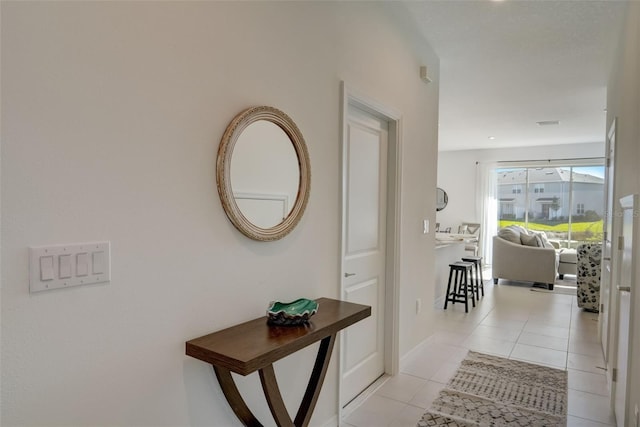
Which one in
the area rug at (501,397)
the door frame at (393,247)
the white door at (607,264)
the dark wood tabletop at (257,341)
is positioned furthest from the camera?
the white door at (607,264)

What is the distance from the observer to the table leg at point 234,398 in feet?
4.77

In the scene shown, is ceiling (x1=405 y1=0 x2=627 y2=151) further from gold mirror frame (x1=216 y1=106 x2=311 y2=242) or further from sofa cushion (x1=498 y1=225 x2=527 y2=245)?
sofa cushion (x1=498 y1=225 x2=527 y2=245)

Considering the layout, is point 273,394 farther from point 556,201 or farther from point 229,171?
point 556,201

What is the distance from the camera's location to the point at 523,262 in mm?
6637

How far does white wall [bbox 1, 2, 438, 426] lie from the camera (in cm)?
98

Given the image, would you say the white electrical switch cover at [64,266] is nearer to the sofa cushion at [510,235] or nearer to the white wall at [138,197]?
the white wall at [138,197]

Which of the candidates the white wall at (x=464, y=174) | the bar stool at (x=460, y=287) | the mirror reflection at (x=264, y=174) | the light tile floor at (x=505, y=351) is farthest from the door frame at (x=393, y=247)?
the white wall at (x=464, y=174)

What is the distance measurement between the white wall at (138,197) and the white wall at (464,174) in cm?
803

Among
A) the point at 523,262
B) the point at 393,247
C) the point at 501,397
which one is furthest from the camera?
the point at 523,262

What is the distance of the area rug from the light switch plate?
2074mm

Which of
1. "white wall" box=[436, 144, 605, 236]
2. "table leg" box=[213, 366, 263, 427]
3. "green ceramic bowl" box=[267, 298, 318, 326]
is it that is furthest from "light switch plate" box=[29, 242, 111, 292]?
"white wall" box=[436, 144, 605, 236]

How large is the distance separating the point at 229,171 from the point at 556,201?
28.8ft

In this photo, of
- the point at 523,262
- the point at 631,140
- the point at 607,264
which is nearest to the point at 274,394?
the point at 631,140

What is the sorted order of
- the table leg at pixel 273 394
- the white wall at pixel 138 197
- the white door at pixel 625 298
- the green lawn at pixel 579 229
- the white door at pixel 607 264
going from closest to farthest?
the white wall at pixel 138 197, the table leg at pixel 273 394, the white door at pixel 625 298, the white door at pixel 607 264, the green lawn at pixel 579 229
